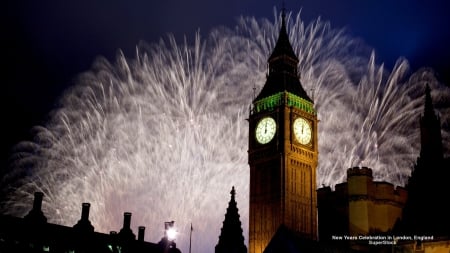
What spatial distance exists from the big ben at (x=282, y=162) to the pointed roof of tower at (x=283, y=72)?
18cm

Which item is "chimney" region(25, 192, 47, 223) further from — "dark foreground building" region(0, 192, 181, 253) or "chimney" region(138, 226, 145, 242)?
"chimney" region(138, 226, 145, 242)

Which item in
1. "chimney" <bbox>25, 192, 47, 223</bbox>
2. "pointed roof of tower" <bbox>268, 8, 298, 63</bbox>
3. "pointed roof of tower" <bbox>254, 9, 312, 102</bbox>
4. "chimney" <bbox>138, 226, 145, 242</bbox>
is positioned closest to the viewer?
"chimney" <bbox>25, 192, 47, 223</bbox>

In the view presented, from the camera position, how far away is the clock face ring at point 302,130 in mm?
84875

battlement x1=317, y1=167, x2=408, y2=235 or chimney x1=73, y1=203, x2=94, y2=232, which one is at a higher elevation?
battlement x1=317, y1=167, x2=408, y2=235

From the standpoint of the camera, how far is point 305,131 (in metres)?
86.1

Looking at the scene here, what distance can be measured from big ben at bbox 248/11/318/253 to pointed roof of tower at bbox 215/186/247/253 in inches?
502

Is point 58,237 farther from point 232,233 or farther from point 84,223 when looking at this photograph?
point 232,233

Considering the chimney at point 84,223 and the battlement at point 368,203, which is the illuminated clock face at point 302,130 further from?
the chimney at point 84,223

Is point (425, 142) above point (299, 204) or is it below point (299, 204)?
above

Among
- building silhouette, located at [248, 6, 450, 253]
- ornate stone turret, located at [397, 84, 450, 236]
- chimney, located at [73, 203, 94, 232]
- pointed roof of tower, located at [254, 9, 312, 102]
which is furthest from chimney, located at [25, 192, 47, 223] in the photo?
pointed roof of tower, located at [254, 9, 312, 102]

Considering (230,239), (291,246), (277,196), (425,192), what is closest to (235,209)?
(230,239)

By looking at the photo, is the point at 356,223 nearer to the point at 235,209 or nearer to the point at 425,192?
the point at 425,192

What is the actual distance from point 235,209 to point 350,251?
18368 millimetres

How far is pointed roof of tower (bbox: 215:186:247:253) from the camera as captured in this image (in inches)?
2581
